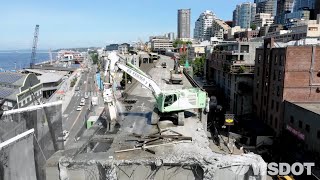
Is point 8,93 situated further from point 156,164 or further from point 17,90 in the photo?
point 156,164

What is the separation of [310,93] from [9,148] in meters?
35.3

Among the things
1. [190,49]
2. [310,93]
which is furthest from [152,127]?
[190,49]

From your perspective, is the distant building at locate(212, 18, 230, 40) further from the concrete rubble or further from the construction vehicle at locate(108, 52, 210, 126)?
the concrete rubble

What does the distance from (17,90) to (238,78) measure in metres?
39.9

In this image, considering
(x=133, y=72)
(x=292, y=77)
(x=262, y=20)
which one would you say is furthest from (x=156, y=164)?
(x=262, y=20)

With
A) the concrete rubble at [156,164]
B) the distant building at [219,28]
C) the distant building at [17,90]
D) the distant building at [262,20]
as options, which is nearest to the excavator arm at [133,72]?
the concrete rubble at [156,164]

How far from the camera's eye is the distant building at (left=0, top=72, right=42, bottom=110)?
45000 mm

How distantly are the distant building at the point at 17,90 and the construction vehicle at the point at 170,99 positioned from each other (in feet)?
92.9

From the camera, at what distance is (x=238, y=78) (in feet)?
161

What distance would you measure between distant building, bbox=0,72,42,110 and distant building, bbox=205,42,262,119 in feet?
114

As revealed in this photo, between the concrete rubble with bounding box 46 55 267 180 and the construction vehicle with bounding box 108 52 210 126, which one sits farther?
the construction vehicle with bounding box 108 52 210 126

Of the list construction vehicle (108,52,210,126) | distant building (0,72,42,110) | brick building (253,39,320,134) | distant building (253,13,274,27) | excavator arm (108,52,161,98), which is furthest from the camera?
distant building (253,13,274,27)

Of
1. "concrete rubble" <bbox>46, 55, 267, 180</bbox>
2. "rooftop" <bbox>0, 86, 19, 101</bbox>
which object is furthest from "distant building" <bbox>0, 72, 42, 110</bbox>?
"concrete rubble" <bbox>46, 55, 267, 180</bbox>

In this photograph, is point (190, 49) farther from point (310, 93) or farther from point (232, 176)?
point (232, 176)
